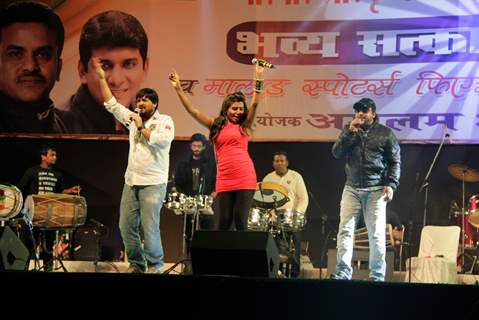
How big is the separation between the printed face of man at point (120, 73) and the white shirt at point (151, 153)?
128 inches

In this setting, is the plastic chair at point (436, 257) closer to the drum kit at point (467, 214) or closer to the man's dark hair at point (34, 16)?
the drum kit at point (467, 214)

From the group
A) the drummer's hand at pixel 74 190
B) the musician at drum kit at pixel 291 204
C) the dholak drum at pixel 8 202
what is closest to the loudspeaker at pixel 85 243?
the drummer's hand at pixel 74 190

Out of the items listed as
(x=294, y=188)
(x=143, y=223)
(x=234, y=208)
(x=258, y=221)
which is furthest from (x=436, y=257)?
(x=143, y=223)

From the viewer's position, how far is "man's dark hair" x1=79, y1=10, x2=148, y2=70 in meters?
10.0

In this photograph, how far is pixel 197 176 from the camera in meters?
9.02

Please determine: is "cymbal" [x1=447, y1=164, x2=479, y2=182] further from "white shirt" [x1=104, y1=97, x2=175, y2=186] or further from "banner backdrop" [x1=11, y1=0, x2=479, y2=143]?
"white shirt" [x1=104, y1=97, x2=175, y2=186]

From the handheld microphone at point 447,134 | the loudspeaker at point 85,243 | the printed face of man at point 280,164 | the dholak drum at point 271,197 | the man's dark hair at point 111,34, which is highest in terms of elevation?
the man's dark hair at point 111,34

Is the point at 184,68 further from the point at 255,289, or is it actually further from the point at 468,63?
the point at 255,289

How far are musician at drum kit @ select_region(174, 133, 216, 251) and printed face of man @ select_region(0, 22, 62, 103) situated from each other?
2.45 meters

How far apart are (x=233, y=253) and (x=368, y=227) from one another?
110 inches

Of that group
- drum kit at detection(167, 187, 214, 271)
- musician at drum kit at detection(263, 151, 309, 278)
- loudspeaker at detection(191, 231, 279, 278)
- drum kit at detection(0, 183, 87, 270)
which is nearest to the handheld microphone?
musician at drum kit at detection(263, 151, 309, 278)

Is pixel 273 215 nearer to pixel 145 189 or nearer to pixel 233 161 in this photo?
pixel 145 189

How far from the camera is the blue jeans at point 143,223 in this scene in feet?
21.4

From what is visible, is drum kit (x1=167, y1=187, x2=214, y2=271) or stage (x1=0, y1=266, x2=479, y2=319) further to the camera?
drum kit (x1=167, y1=187, x2=214, y2=271)
